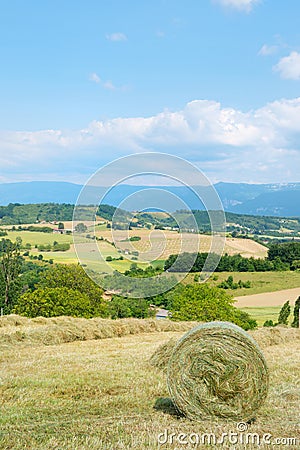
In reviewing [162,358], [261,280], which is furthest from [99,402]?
[261,280]

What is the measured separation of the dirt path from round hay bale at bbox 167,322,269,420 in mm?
25251

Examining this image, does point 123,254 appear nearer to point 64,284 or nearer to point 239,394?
point 239,394

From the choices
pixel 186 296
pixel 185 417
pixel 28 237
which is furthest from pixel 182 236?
pixel 28 237

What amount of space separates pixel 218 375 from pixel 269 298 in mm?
28086

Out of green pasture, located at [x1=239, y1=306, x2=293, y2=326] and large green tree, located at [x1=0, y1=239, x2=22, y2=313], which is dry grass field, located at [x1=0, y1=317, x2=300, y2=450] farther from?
large green tree, located at [x1=0, y1=239, x2=22, y2=313]

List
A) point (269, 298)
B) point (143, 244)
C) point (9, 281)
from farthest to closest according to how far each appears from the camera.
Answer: point (269, 298)
point (9, 281)
point (143, 244)

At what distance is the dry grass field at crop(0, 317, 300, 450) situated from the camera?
4969mm

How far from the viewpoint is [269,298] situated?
108ft

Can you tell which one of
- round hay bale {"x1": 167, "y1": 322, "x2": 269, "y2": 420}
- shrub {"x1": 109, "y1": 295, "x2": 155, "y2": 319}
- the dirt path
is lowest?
the dirt path

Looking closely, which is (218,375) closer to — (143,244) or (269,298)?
(143,244)

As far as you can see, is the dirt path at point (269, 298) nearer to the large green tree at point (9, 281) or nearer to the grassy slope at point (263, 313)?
the grassy slope at point (263, 313)

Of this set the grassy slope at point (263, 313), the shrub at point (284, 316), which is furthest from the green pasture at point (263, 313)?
the shrub at point (284, 316)

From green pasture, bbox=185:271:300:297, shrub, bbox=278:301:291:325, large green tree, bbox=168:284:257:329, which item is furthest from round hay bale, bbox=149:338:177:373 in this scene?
green pasture, bbox=185:271:300:297

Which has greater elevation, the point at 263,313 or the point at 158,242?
the point at 158,242
